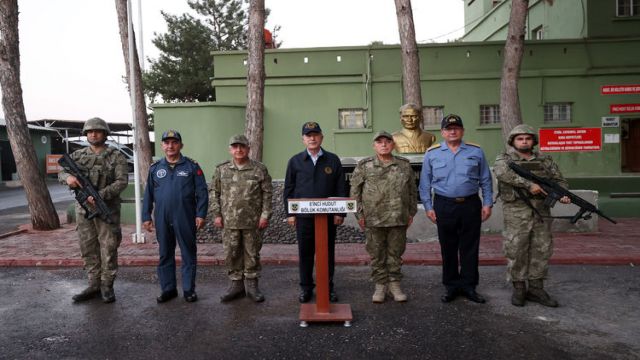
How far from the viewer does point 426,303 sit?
5.37 metres

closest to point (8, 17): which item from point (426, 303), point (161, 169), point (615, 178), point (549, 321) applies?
point (161, 169)

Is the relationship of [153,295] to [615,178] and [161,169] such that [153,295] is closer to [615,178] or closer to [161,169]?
[161,169]

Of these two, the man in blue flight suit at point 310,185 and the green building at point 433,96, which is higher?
the green building at point 433,96

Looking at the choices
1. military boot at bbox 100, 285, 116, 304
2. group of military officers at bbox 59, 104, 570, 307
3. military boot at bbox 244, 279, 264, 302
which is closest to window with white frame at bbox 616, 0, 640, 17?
group of military officers at bbox 59, 104, 570, 307

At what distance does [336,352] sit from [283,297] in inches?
70.5

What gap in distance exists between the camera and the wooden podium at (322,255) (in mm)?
4719

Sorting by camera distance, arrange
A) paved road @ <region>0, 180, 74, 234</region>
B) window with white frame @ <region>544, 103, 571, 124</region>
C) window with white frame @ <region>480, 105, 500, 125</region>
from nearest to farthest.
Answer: paved road @ <region>0, 180, 74, 234</region>
window with white frame @ <region>544, 103, 571, 124</region>
window with white frame @ <region>480, 105, 500, 125</region>

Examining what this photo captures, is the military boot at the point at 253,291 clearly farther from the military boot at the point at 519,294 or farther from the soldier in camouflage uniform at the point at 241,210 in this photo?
the military boot at the point at 519,294

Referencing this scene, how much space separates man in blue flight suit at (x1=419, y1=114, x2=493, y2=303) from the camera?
5270 millimetres

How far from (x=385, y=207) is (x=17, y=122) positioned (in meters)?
9.85

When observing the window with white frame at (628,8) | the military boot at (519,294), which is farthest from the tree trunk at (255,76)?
the window with white frame at (628,8)

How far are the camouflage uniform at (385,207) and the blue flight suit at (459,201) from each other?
0.94 feet

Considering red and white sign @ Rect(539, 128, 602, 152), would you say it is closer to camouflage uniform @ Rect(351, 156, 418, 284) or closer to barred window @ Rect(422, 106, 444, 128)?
barred window @ Rect(422, 106, 444, 128)

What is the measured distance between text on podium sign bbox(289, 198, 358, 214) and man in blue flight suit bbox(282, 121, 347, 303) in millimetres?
586
